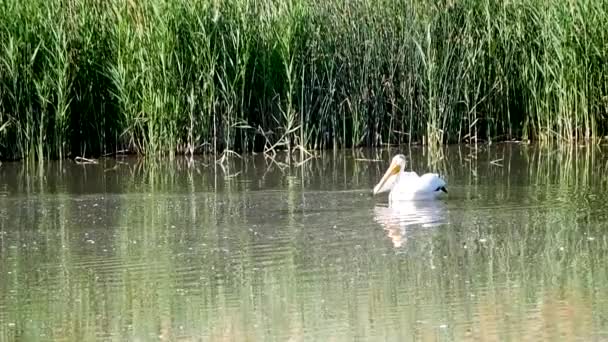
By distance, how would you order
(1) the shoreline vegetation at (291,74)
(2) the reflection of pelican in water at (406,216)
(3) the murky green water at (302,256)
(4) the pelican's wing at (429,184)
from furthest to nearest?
1. (1) the shoreline vegetation at (291,74)
2. (4) the pelican's wing at (429,184)
3. (2) the reflection of pelican in water at (406,216)
4. (3) the murky green water at (302,256)

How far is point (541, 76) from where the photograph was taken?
1612cm

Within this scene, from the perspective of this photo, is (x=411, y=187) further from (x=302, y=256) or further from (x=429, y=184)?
(x=302, y=256)

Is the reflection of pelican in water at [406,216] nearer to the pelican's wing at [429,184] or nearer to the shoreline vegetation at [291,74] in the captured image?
the pelican's wing at [429,184]

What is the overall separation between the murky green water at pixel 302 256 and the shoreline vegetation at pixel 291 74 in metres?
1.46

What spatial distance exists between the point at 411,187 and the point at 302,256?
9.75 ft

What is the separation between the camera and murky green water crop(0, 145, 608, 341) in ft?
22.3

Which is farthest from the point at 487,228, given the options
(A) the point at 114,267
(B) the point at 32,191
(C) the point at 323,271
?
(B) the point at 32,191

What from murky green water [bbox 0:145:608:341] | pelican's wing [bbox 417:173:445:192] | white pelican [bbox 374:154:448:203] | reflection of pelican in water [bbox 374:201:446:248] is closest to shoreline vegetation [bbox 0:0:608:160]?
murky green water [bbox 0:145:608:341]

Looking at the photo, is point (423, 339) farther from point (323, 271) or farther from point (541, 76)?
point (541, 76)

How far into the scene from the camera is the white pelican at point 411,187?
11305 mm

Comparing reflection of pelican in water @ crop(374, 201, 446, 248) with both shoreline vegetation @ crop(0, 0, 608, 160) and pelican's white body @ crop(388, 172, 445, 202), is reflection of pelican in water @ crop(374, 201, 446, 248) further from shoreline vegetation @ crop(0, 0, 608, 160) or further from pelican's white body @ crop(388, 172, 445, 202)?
shoreline vegetation @ crop(0, 0, 608, 160)

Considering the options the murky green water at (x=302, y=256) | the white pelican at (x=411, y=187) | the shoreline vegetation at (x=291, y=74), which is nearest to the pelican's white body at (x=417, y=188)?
the white pelican at (x=411, y=187)

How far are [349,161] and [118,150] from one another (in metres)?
2.73

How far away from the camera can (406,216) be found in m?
10.6
